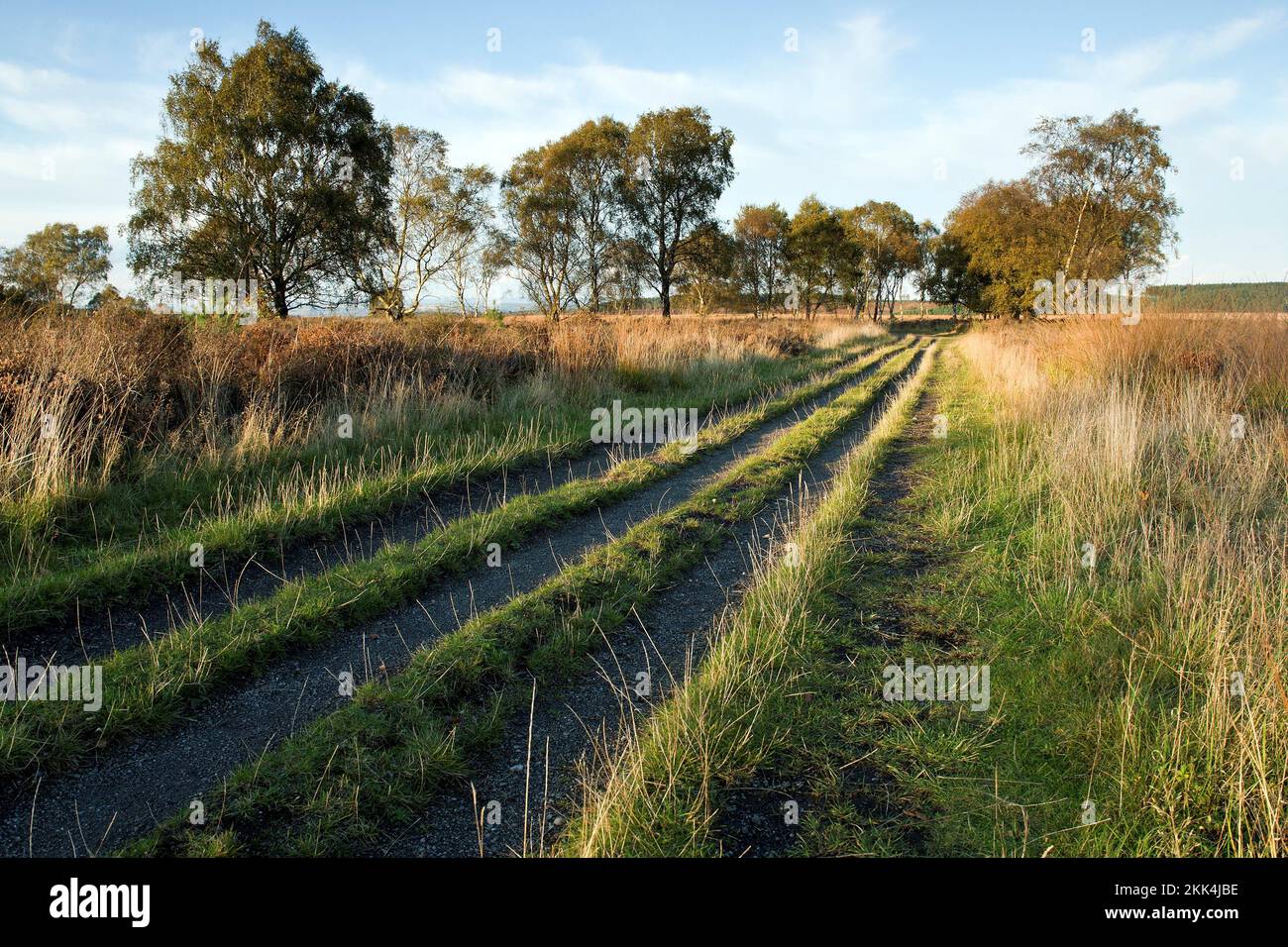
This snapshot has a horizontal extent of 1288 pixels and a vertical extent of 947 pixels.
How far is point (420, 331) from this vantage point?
13703 mm

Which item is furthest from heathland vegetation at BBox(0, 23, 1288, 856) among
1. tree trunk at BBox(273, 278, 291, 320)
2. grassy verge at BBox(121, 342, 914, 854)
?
tree trunk at BBox(273, 278, 291, 320)

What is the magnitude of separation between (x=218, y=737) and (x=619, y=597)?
2694 millimetres

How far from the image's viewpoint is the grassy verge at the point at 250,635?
128 inches

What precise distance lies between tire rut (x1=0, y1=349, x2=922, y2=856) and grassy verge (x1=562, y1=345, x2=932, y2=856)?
183cm

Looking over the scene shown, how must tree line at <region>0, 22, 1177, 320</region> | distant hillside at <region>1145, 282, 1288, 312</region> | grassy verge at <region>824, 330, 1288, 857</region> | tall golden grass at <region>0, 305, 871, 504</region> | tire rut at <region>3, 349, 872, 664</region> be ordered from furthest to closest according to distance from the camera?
tree line at <region>0, 22, 1177, 320</region>, distant hillside at <region>1145, 282, 1288, 312</region>, tall golden grass at <region>0, 305, 871, 504</region>, tire rut at <region>3, 349, 872, 664</region>, grassy verge at <region>824, 330, 1288, 857</region>

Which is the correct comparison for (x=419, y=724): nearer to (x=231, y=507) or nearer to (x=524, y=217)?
(x=231, y=507)

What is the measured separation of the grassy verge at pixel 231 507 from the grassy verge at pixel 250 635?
0.92m

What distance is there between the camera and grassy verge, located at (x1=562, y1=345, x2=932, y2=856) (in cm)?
260

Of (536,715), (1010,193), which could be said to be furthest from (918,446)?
(1010,193)

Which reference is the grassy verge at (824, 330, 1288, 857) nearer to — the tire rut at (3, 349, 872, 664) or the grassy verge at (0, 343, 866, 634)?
the tire rut at (3, 349, 872, 664)

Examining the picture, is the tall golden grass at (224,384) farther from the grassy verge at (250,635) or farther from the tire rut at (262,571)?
the grassy verge at (250,635)

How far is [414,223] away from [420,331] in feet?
100

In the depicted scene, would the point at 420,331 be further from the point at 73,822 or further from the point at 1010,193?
the point at 1010,193

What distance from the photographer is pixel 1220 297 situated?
466 inches
